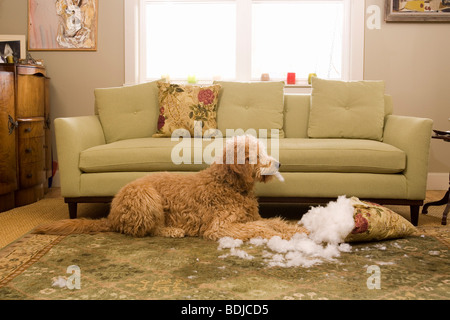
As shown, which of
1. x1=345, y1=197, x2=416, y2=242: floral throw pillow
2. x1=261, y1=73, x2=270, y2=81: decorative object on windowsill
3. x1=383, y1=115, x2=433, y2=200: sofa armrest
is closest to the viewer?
x1=345, y1=197, x2=416, y2=242: floral throw pillow

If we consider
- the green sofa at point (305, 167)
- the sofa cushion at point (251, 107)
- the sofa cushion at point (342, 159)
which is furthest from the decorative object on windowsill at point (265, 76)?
the sofa cushion at point (342, 159)

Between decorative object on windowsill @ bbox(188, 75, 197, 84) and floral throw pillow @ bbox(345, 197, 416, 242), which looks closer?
floral throw pillow @ bbox(345, 197, 416, 242)

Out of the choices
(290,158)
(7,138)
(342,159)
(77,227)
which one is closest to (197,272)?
(77,227)

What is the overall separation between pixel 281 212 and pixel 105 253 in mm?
1500

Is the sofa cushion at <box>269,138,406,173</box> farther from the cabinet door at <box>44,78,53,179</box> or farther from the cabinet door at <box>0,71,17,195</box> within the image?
the cabinet door at <box>44,78,53,179</box>

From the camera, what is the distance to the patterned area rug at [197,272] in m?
1.74

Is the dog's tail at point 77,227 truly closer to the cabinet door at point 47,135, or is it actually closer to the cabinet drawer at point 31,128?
the cabinet drawer at point 31,128

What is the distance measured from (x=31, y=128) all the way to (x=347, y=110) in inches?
102

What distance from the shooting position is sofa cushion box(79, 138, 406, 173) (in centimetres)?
290

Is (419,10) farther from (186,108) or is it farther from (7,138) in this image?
(7,138)

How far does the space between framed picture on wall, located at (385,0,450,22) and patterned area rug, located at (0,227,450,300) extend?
8.39ft

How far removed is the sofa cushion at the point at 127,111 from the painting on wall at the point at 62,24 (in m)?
1.06

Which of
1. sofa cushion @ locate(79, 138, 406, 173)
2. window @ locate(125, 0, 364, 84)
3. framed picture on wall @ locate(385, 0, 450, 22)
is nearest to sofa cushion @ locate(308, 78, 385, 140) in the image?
sofa cushion @ locate(79, 138, 406, 173)
